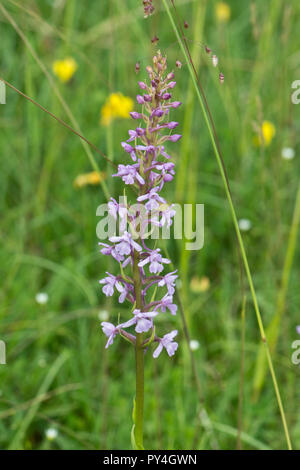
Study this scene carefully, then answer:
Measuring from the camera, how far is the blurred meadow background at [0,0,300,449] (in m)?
2.80

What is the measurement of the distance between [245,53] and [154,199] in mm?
3698

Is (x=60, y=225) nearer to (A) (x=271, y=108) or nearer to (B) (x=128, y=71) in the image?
(B) (x=128, y=71)

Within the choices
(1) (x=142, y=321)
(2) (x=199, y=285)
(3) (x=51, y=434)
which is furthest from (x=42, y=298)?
(1) (x=142, y=321)

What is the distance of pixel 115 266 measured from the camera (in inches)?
136

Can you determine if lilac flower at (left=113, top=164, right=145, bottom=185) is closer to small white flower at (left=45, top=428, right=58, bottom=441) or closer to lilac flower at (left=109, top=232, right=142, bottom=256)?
lilac flower at (left=109, top=232, right=142, bottom=256)

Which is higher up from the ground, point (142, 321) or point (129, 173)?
point (129, 173)

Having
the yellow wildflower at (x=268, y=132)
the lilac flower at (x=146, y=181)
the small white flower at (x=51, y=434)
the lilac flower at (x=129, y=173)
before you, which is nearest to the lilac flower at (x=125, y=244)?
the lilac flower at (x=146, y=181)

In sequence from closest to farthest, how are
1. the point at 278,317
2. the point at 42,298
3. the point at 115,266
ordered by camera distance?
1. the point at 278,317
2. the point at 42,298
3. the point at 115,266

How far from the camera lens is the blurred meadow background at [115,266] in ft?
9.18

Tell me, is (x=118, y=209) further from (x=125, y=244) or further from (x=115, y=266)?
(x=115, y=266)

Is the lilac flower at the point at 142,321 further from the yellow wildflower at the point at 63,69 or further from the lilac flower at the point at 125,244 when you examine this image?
the yellow wildflower at the point at 63,69

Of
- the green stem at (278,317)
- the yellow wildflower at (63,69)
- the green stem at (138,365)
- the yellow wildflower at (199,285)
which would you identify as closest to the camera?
the green stem at (138,365)

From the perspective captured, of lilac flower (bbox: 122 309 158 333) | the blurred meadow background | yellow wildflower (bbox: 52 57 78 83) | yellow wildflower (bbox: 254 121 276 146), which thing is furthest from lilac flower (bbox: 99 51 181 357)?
yellow wildflower (bbox: 52 57 78 83)
